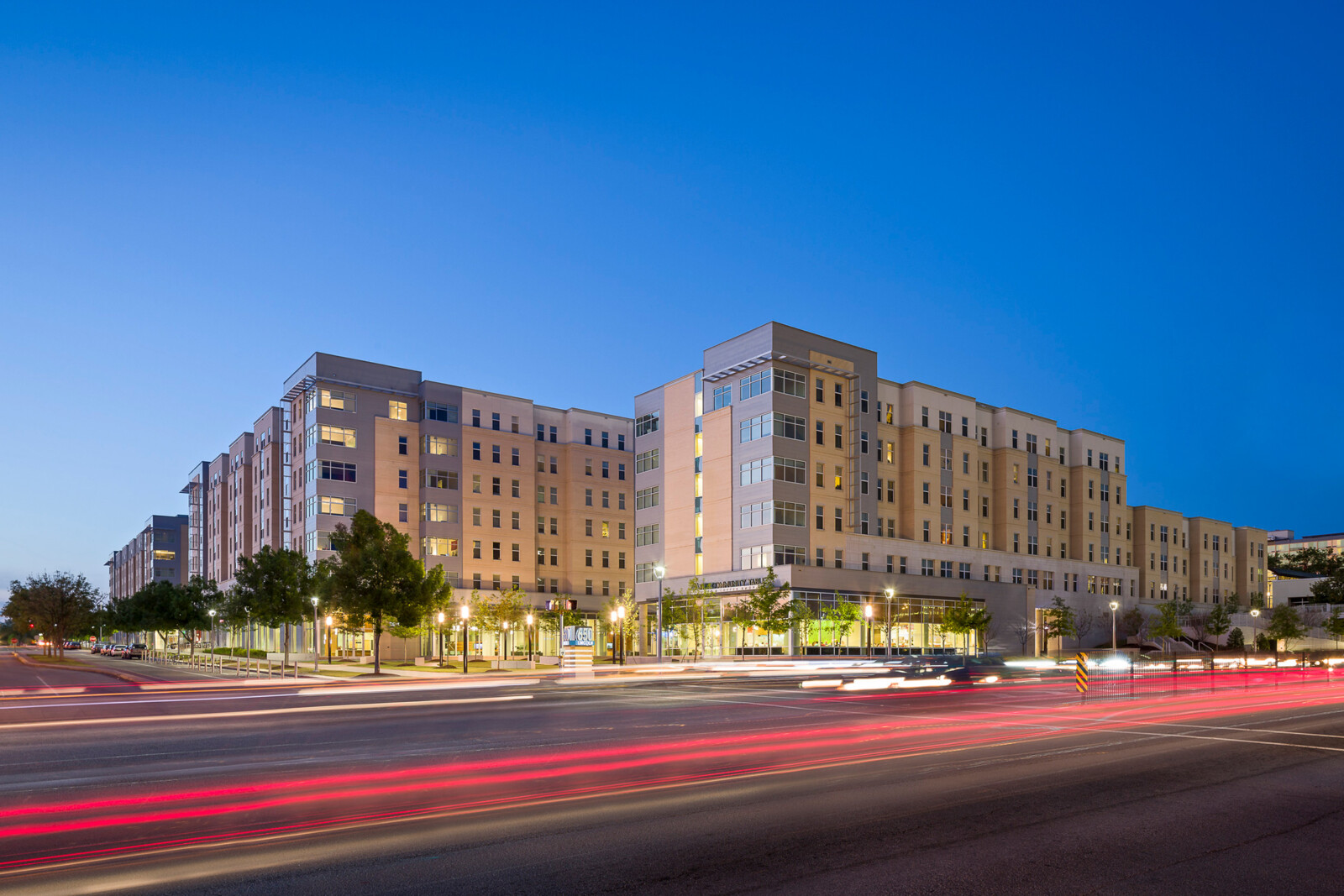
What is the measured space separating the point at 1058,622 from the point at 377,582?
2631 inches

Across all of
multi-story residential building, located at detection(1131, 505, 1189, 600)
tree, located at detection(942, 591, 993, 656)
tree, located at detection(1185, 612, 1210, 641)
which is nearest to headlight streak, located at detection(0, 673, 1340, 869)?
tree, located at detection(942, 591, 993, 656)

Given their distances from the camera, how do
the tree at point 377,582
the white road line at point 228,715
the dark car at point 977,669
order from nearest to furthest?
the white road line at point 228,715 → the dark car at point 977,669 → the tree at point 377,582

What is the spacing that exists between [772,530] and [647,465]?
61.1 ft

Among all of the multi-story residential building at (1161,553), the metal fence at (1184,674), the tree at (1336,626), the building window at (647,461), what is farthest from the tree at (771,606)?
the tree at (1336,626)

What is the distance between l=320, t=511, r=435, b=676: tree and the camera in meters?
52.6

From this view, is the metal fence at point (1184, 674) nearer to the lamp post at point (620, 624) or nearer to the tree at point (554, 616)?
the lamp post at point (620, 624)

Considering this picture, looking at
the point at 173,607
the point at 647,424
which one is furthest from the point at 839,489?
the point at 173,607

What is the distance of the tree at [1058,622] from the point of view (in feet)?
305

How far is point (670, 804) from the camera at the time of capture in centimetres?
1248

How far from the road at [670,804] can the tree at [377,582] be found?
1061 inches

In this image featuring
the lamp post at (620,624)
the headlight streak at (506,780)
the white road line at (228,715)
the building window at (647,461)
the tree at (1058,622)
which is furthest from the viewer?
the tree at (1058,622)

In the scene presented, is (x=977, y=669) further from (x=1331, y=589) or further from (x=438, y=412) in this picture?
(x=1331, y=589)

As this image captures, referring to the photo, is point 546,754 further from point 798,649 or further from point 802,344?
point 802,344

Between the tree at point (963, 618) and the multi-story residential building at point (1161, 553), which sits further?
the multi-story residential building at point (1161, 553)
